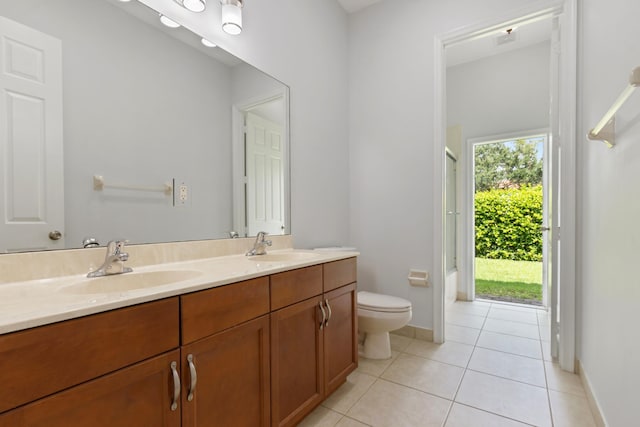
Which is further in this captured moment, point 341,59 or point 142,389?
point 341,59

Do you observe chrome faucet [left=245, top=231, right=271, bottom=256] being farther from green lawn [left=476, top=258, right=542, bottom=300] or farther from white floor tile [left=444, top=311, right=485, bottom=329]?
green lawn [left=476, top=258, right=542, bottom=300]

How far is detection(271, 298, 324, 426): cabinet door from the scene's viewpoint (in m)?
1.19

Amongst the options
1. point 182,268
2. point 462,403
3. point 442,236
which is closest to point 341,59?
point 442,236

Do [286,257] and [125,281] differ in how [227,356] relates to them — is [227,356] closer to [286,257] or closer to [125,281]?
[125,281]

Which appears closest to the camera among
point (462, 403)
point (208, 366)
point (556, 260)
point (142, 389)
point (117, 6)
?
point (142, 389)

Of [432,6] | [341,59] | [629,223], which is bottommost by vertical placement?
[629,223]

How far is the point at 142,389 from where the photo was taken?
78 centimetres

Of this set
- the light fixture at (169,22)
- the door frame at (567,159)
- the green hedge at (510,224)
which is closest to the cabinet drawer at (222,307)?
the light fixture at (169,22)

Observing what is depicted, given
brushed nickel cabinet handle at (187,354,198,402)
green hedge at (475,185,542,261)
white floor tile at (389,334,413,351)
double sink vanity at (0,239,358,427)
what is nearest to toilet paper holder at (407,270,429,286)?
white floor tile at (389,334,413,351)

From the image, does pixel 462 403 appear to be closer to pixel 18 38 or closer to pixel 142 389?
pixel 142 389

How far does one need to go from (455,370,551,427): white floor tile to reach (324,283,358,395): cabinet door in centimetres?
62

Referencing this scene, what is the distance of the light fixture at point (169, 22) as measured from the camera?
54.2 inches

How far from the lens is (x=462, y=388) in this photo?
67.1 inches

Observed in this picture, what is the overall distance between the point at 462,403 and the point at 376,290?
1.13 metres
